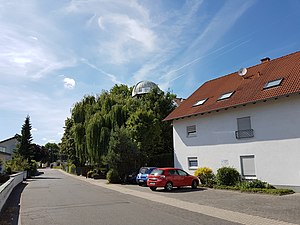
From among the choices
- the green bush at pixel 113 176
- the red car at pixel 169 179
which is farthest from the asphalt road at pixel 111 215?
the green bush at pixel 113 176

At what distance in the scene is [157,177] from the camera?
19031mm

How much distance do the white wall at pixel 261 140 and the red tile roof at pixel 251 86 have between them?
0.61 m

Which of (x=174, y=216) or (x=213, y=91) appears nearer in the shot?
(x=174, y=216)

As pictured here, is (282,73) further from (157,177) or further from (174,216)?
(174,216)

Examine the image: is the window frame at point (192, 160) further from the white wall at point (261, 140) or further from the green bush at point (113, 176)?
the green bush at point (113, 176)

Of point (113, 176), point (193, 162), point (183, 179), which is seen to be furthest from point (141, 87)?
point (183, 179)

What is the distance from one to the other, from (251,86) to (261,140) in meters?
4.17

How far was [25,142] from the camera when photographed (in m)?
50.0

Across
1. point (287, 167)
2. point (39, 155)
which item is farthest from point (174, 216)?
point (39, 155)

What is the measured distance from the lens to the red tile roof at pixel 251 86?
17.9 m

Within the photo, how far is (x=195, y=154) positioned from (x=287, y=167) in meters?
8.02

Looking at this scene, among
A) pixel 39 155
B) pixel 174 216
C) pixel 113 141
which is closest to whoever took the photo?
pixel 174 216

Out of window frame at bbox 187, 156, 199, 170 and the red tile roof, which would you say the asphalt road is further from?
window frame at bbox 187, 156, 199, 170

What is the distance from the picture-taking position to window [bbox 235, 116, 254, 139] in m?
19.4
